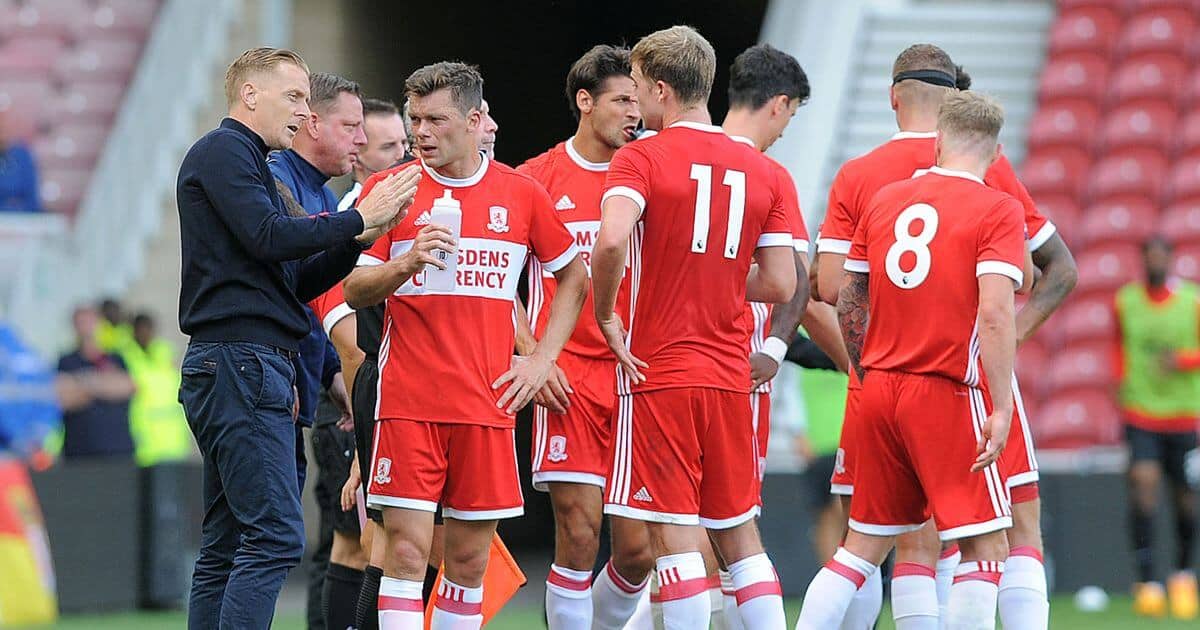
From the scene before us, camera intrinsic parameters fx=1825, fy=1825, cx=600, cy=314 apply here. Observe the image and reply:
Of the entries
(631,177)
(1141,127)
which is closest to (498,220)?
(631,177)

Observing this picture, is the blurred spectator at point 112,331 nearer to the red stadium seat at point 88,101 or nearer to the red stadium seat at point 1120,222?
the red stadium seat at point 88,101

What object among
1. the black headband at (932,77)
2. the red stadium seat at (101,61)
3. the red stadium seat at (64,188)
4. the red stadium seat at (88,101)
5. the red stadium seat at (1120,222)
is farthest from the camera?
the red stadium seat at (101,61)

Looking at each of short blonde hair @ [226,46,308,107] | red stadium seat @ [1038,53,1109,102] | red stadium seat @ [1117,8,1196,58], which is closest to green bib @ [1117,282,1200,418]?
red stadium seat @ [1038,53,1109,102]

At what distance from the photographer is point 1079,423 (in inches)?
550

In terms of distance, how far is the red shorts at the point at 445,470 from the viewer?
5.88 m

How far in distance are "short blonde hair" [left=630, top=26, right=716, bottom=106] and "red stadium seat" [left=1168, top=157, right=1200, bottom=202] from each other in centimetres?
1004

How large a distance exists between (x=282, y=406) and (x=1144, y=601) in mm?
7628

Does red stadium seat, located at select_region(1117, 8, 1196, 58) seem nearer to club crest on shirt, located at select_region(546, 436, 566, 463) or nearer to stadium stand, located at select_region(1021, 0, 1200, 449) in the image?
stadium stand, located at select_region(1021, 0, 1200, 449)

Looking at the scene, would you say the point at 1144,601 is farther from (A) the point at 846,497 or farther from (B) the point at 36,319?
(B) the point at 36,319

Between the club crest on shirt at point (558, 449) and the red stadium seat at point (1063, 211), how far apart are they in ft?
31.1

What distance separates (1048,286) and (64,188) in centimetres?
1257

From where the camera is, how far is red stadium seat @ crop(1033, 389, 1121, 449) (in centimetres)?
1396

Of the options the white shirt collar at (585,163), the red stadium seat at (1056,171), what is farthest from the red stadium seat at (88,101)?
the white shirt collar at (585,163)

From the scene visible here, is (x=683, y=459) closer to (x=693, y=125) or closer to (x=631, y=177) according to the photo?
(x=631, y=177)
